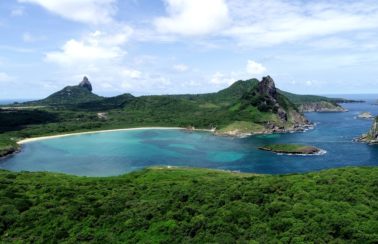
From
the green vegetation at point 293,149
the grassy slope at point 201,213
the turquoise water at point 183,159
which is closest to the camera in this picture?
the grassy slope at point 201,213

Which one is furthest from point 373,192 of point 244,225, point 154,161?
point 154,161

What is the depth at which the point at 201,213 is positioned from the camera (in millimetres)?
45906

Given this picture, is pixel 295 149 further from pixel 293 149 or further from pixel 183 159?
pixel 183 159

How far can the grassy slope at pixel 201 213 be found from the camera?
4062 cm

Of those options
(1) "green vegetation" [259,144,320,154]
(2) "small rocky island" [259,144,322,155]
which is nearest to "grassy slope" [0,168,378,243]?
(2) "small rocky island" [259,144,322,155]

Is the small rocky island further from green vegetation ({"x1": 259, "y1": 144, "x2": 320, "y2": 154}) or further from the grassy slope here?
the grassy slope

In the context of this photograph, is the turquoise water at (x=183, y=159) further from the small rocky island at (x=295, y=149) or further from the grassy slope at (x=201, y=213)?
the grassy slope at (x=201, y=213)

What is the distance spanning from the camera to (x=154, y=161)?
6383 inches

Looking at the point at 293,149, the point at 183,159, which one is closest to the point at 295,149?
the point at 293,149

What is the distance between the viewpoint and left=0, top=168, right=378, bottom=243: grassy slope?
40625 millimetres

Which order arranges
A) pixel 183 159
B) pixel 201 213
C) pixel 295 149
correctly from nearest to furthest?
pixel 201 213 → pixel 183 159 → pixel 295 149

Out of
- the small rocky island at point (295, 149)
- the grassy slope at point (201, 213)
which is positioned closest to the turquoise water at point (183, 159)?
the small rocky island at point (295, 149)

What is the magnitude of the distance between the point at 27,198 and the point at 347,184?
4902cm

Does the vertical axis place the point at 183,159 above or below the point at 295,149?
below
